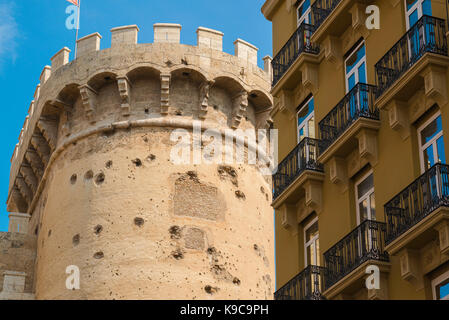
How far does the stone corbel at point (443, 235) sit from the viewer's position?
41.7ft

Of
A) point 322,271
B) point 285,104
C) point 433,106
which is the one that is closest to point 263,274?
point 285,104

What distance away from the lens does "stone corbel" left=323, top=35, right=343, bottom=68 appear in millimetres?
17203

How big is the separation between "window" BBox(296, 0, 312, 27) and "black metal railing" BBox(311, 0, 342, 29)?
0.53 metres

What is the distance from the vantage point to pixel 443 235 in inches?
504

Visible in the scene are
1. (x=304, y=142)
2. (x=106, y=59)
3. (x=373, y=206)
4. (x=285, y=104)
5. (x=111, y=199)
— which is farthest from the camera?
(x=106, y=59)

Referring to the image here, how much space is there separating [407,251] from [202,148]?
17.2m

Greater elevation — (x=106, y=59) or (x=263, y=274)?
(x=106, y=59)

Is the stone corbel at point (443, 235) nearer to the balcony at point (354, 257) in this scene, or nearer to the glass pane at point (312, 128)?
the balcony at point (354, 257)

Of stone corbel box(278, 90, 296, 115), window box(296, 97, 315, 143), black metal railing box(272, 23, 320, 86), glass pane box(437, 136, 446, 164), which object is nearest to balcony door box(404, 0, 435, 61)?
glass pane box(437, 136, 446, 164)

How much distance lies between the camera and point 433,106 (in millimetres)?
14078

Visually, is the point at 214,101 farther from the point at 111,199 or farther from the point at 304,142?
the point at 304,142
